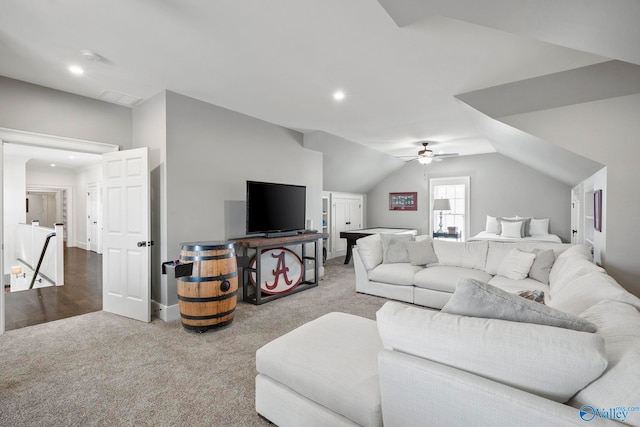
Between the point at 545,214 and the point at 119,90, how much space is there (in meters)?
7.71

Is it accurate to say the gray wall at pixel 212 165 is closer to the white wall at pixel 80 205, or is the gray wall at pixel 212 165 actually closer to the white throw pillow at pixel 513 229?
the white throw pillow at pixel 513 229

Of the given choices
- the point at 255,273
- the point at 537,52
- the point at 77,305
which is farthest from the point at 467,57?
the point at 77,305

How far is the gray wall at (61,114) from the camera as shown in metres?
2.93

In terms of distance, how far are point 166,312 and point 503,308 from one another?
3272 mm

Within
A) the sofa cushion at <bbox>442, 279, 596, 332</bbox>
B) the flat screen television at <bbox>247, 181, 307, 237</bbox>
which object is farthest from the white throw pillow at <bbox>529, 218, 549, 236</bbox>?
the sofa cushion at <bbox>442, 279, 596, 332</bbox>

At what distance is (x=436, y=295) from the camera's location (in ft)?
12.1

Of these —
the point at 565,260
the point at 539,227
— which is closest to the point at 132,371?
the point at 565,260

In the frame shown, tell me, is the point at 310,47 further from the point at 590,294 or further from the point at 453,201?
the point at 453,201

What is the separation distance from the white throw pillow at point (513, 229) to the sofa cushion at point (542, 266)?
9.13ft

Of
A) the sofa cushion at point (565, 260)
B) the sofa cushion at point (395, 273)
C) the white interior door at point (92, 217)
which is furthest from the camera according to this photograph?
the white interior door at point (92, 217)

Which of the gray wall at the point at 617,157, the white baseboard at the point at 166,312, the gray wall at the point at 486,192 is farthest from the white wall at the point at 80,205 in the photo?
the gray wall at the point at 617,157

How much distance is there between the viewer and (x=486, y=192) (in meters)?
6.92

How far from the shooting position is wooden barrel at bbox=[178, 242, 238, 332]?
287 cm

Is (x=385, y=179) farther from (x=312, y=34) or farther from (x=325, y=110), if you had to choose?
(x=312, y=34)
